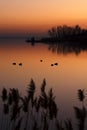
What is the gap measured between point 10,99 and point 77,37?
143 meters

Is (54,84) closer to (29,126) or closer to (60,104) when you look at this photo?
(60,104)

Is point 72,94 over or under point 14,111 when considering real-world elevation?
under

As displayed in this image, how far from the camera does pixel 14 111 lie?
7.65 meters

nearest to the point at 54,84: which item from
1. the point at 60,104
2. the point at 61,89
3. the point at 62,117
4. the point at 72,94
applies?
the point at 61,89

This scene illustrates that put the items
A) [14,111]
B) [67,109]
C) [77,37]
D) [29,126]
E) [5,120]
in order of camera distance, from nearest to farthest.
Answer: [14,111] → [29,126] → [5,120] → [67,109] → [77,37]

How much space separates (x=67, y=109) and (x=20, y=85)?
723 cm

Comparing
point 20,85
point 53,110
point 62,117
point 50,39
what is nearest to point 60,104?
point 62,117

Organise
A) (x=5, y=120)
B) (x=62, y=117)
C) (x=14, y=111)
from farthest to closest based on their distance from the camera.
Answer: (x=62, y=117) < (x=5, y=120) < (x=14, y=111)

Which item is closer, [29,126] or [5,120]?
[29,126]

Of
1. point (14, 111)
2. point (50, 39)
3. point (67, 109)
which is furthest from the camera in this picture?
point (50, 39)

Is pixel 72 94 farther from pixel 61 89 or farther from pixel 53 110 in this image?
pixel 53 110

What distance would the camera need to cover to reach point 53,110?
787 cm

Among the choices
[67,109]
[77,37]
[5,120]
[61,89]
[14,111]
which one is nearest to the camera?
[14,111]

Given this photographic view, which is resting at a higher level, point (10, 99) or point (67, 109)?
point (10, 99)
